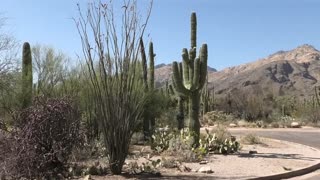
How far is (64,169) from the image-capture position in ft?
35.7

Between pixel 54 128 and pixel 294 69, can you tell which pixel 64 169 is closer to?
pixel 54 128

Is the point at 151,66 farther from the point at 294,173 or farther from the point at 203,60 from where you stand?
the point at 294,173

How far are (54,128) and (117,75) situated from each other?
2567mm

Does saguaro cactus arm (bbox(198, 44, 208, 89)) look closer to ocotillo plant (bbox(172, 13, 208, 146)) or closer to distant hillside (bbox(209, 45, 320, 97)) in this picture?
ocotillo plant (bbox(172, 13, 208, 146))

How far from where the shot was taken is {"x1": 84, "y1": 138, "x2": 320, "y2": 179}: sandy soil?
1298cm

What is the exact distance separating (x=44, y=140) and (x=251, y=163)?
24.9 feet

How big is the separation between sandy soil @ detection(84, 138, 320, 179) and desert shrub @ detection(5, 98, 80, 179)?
185cm

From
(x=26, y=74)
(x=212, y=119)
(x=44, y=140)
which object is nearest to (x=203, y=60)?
(x=26, y=74)

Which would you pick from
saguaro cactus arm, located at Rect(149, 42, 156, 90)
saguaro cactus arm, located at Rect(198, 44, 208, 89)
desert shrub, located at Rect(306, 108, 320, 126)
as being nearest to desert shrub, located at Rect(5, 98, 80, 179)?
saguaro cactus arm, located at Rect(198, 44, 208, 89)

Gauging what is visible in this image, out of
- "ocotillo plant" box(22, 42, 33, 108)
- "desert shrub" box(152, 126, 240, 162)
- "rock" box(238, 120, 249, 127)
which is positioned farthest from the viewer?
"rock" box(238, 120, 249, 127)

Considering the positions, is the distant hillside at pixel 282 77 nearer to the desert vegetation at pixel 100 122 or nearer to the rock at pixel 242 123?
the rock at pixel 242 123

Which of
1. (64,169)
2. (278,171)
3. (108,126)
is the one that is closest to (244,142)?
(278,171)

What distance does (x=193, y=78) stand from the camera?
18734 mm

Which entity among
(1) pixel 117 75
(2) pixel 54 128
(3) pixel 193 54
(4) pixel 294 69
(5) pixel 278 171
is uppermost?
(4) pixel 294 69
